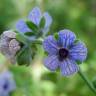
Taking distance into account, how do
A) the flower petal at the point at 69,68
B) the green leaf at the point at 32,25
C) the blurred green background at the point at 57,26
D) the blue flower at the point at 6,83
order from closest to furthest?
the flower petal at the point at 69,68
the green leaf at the point at 32,25
the blue flower at the point at 6,83
the blurred green background at the point at 57,26

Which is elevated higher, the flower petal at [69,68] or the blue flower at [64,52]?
the blue flower at [64,52]

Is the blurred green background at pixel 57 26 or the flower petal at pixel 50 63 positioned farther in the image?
the blurred green background at pixel 57 26

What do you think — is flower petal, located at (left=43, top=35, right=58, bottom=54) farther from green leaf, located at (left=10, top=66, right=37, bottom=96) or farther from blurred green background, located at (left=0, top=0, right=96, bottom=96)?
blurred green background, located at (left=0, top=0, right=96, bottom=96)

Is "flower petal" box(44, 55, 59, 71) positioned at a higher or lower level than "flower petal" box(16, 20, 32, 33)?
lower

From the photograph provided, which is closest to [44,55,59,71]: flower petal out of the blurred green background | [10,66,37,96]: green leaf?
[10,66,37,96]: green leaf

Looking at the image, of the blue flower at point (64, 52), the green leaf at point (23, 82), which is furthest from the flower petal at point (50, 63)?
the green leaf at point (23, 82)

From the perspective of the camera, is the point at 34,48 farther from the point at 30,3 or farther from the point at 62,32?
the point at 30,3

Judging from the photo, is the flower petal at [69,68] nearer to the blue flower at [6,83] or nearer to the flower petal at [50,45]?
the flower petal at [50,45]

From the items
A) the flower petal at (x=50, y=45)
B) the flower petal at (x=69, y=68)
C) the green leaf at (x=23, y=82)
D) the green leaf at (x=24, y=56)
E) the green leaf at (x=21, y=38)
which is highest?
the green leaf at (x=21, y=38)
